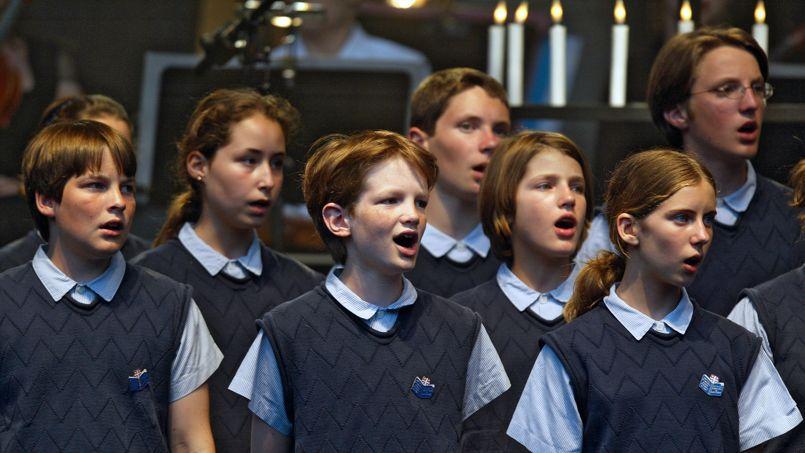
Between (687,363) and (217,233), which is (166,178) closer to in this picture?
(217,233)

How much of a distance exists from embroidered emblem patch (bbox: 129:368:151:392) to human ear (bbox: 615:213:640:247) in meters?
1.04

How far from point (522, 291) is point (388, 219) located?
23.1 inches

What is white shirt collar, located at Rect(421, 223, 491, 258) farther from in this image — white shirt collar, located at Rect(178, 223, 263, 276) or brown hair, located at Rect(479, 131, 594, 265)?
white shirt collar, located at Rect(178, 223, 263, 276)

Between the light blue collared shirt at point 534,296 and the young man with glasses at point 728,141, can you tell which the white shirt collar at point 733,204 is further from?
the light blue collared shirt at point 534,296

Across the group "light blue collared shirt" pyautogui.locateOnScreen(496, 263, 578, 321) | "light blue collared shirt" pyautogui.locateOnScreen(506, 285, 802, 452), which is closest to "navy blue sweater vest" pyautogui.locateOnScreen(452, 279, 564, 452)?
"light blue collared shirt" pyautogui.locateOnScreen(496, 263, 578, 321)

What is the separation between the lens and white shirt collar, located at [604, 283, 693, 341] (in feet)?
9.63

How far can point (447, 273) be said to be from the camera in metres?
3.73

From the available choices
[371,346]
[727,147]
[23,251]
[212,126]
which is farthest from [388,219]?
[23,251]

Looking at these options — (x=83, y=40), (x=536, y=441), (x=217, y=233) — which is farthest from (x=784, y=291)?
(x=83, y=40)

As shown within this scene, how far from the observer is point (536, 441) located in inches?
113

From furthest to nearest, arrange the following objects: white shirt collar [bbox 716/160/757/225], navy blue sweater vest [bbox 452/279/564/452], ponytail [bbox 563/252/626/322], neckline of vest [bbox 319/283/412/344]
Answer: white shirt collar [bbox 716/160/757/225] → navy blue sweater vest [bbox 452/279/564/452] → ponytail [bbox 563/252/626/322] → neckline of vest [bbox 319/283/412/344]

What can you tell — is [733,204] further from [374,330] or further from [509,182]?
[374,330]

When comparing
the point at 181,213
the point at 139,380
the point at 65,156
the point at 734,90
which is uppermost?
the point at 734,90

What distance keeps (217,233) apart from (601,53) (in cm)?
194
